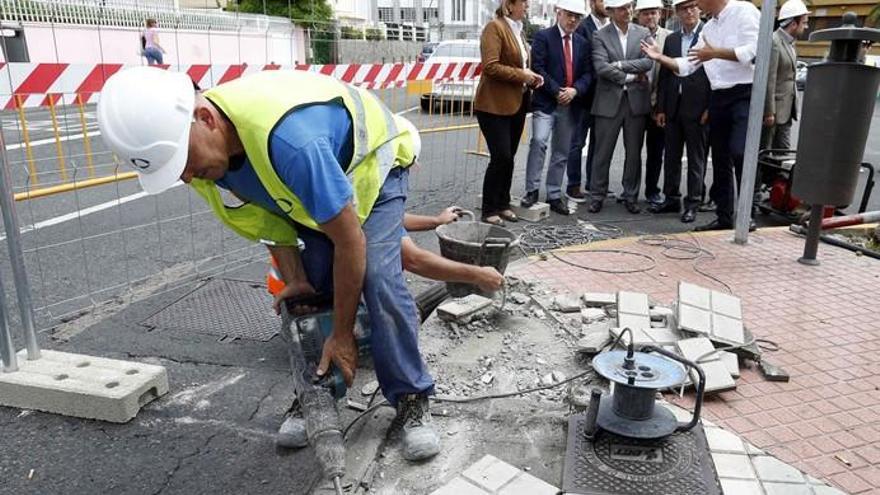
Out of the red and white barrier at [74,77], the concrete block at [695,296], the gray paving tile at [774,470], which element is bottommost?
the gray paving tile at [774,470]

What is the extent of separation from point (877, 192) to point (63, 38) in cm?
903

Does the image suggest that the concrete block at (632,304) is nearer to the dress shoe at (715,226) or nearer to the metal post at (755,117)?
the metal post at (755,117)

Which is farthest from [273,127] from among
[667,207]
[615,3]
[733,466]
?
[667,207]

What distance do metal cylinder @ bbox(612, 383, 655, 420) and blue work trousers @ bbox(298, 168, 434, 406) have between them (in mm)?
735

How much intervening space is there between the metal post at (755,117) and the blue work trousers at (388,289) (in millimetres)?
3276

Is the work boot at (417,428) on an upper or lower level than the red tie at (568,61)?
lower

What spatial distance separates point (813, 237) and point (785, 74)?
7.76 feet

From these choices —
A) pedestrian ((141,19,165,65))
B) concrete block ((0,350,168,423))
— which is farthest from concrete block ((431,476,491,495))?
pedestrian ((141,19,165,65))

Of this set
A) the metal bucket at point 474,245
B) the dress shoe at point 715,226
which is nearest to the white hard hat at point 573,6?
the dress shoe at point 715,226

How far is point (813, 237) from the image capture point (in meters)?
4.71

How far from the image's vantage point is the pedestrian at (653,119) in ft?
20.6

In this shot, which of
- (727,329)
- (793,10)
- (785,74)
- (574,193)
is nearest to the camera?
(727,329)

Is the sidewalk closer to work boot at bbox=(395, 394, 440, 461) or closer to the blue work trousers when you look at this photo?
work boot at bbox=(395, 394, 440, 461)

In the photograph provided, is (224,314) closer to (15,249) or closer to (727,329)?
(15,249)
